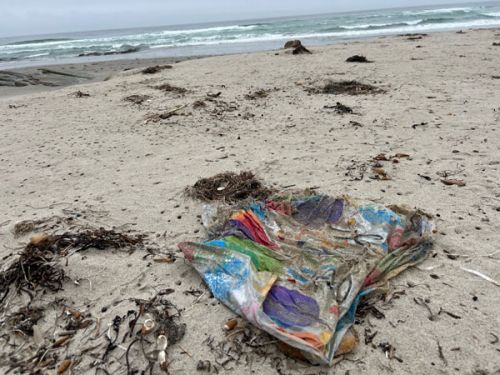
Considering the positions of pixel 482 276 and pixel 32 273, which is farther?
pixel 32 273

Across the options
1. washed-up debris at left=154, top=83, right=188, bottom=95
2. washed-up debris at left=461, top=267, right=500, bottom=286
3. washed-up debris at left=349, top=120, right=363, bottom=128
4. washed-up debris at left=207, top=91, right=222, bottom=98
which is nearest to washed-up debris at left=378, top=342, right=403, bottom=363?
washed-up debris at left=461, top=267, right=500, bottom=286

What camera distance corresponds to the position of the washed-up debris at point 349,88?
25.6 feet

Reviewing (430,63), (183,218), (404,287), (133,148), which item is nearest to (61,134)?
(133,148)

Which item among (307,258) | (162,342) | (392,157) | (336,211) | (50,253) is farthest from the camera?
(392,157)

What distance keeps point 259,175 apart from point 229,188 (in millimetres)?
519

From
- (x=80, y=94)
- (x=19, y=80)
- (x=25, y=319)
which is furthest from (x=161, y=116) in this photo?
(x=19, y=80)

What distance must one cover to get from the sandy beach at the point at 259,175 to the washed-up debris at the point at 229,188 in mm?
186

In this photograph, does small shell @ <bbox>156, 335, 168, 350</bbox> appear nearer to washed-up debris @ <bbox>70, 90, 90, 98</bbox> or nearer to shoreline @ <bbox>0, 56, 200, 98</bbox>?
washed-up debris @ <bbox>70, 90, 90, 98</bbox>

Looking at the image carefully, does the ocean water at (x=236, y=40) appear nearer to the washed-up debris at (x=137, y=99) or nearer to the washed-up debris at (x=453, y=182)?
the washed-up debris at (x=137, y=99)

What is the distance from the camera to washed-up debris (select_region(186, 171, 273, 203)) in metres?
3.96

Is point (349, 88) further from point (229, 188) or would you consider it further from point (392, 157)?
point (229, 188)

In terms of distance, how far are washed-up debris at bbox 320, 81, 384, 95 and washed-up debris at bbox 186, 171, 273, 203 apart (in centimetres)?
441

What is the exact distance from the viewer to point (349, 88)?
807 centimetres

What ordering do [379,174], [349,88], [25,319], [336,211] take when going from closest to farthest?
1. [25,319]
2. [336,211]
3. [379,174]
4. [349,88]
